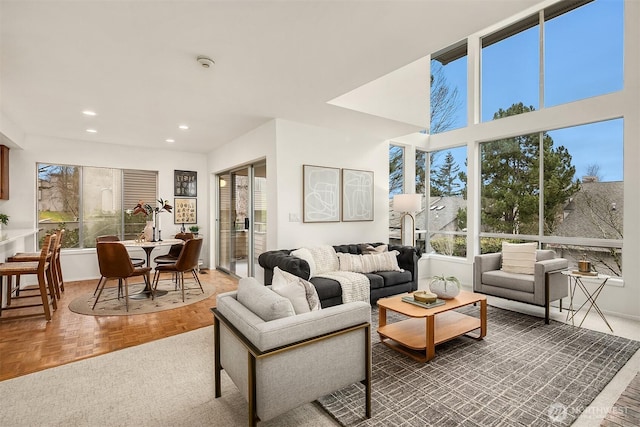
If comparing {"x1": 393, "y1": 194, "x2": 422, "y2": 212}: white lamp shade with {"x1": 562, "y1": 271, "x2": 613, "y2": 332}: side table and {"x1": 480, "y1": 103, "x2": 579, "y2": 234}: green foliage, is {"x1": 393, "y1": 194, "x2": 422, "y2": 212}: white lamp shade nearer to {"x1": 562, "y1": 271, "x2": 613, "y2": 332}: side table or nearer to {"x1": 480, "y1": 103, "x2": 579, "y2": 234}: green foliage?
{"x1": 480, "y1": 103, "x2": 579, "y2": 234}: green foliage

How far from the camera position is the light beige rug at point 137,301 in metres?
3.90

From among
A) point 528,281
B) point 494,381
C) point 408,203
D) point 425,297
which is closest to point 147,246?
point 425,297

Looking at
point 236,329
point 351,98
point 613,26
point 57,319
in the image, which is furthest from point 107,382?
point 613,26

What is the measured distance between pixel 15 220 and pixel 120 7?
4.99 metres

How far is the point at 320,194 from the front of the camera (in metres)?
4.57

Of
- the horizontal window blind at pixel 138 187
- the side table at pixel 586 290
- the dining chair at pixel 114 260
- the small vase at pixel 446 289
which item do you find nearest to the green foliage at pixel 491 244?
the side table at pixel 586 290

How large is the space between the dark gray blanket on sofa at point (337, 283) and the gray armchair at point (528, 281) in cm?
88

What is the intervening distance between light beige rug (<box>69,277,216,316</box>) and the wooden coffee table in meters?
2.77

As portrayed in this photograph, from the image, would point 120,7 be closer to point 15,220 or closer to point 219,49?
point 219,49

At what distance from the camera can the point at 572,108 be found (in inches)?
164

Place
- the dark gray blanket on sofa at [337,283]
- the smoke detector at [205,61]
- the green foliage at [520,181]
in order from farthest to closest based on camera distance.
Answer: the green foliage at [520,181] < the dark gray blanket on sofa at [337,283] < the smoke detector at [205,61]

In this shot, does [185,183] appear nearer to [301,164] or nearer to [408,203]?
[301,164]

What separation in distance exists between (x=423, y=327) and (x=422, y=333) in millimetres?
172

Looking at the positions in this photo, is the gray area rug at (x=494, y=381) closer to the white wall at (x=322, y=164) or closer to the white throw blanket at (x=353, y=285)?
the white throw blanket at (x=353, y=285)
